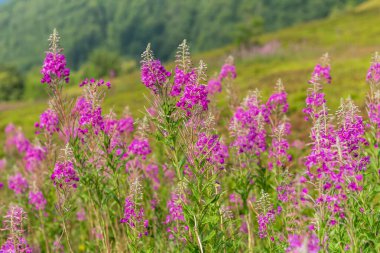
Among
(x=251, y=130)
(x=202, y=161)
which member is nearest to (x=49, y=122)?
(x=202, y=161)

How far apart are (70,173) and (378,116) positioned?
5617mm

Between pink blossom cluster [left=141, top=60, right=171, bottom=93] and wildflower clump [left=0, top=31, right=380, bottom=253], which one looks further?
pink blossom cluster [left=141, top=60, right=171, bottom=93]

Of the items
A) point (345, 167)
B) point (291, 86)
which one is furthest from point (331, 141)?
point (291, 86)

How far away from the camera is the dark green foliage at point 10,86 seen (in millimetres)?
125575

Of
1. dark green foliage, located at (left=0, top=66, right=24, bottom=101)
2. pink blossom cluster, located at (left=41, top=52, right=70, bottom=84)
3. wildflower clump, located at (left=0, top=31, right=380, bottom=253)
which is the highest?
dark green foliage, located at (left=0, top=66, right=24, bottom=101)

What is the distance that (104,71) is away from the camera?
124m

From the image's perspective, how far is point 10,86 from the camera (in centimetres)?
12962

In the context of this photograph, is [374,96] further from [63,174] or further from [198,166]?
[63,174]

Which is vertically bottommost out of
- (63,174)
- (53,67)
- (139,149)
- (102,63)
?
(63,174)

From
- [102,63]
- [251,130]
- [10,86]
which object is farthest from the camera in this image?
[10,86]

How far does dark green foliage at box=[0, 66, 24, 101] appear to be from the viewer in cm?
12557

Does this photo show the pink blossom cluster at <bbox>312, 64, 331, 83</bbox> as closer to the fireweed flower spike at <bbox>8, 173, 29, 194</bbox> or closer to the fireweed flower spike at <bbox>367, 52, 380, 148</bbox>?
the fireweed flower spike at <bbox>367, 52, 380, 148</bbox>

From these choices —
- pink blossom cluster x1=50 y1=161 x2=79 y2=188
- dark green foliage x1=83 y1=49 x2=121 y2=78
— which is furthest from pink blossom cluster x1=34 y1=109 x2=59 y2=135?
dark green foliage x1=83 y1=49 x2=121 y2=78

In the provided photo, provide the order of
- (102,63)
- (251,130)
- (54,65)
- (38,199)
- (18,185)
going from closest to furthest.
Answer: (54,65) < (251,130) < (38,199) < (18,185) < (102,63)
